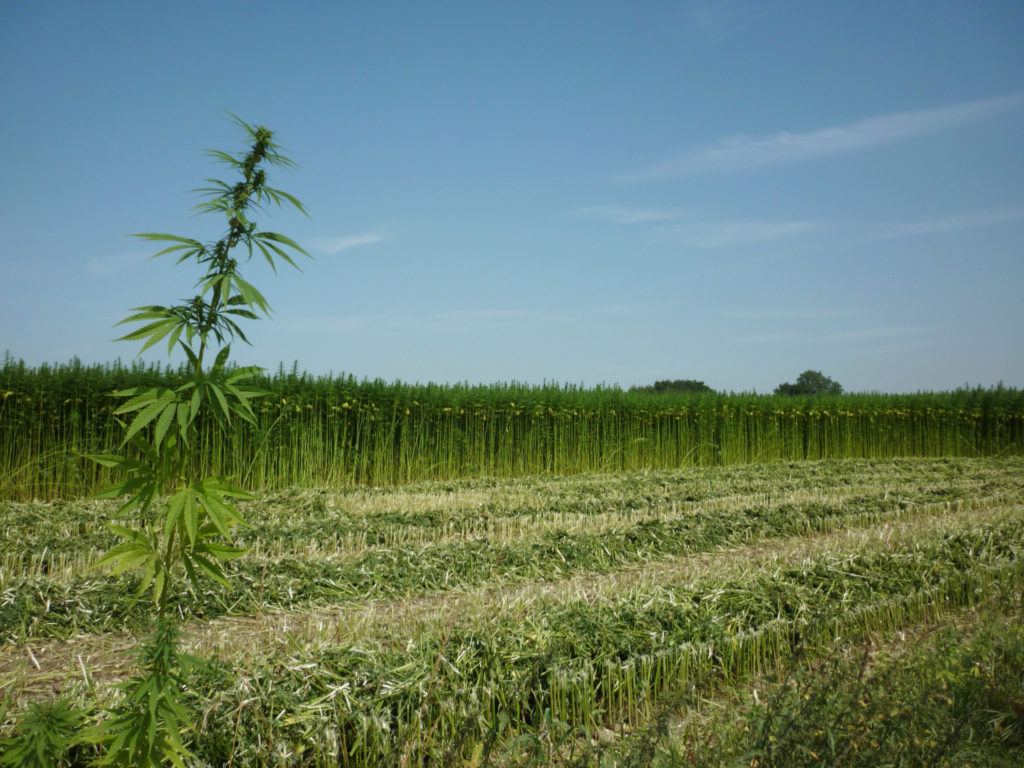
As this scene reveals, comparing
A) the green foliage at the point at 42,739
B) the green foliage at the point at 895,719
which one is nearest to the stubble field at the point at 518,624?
the green foliage at the point at 895,719

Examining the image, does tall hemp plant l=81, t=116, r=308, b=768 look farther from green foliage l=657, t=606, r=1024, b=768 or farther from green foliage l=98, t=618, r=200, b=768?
green foliage l=657, t=606, r=1024, b=768

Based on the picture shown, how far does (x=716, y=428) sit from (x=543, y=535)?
13.3 meters

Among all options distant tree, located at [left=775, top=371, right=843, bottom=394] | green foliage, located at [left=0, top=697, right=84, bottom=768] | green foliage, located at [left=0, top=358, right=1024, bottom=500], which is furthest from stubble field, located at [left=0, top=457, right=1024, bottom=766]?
distant tree, located at [left=775, top=371, right=843, bottom=394]

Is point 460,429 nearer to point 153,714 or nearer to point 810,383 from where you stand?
point 153,714

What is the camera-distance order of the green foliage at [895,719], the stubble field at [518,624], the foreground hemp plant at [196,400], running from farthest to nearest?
1. the stubble field at [518,624]
2. the green foliage at [895,719]
3. the foreground hemp plant at [196,400]

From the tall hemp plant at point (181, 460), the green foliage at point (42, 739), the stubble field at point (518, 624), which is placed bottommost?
the stubble field at point (518, 624)

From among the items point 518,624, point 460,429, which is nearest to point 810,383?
point 460,429

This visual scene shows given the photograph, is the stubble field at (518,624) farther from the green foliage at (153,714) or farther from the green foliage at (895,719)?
the green foliage at (153,714)

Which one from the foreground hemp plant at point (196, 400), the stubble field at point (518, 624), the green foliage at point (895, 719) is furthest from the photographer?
the stubble field at point (518, 624)

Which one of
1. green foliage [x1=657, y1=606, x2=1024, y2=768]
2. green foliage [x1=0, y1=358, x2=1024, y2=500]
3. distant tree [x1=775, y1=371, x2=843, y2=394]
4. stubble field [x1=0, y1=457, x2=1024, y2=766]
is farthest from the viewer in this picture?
distant tree [x1=775, y1=371, x2=843, y2=394]

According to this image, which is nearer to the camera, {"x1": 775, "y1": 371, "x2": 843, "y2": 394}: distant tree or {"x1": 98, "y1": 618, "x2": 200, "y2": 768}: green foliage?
{"x1": 98, "y1": 618, "x2": 200, "y2": 768}: green foliage

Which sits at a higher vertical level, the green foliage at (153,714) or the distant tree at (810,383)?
the distant tree at (810,383)

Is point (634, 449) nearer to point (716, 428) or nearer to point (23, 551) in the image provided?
point (716, 428)

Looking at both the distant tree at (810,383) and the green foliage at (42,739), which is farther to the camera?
the distant tree at (810,383)
